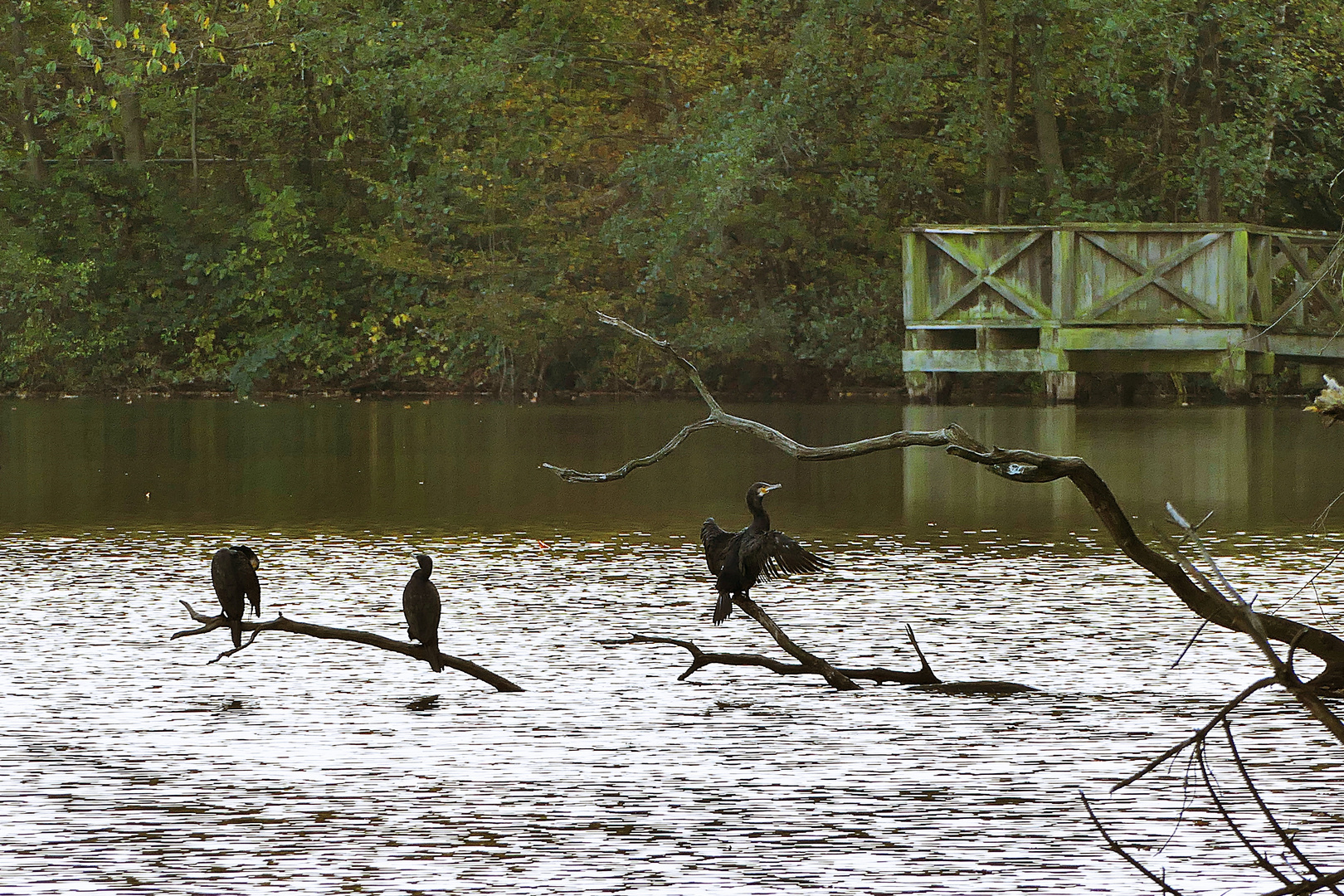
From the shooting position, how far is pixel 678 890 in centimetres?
547

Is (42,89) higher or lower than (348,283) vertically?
higher

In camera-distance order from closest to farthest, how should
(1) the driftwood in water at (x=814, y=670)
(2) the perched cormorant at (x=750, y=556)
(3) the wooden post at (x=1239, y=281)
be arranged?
(1) the driftwood in water at (x=814, y=670)
(2) the perched cormorant at (x=750, y=556)
(3) the wooden post at (x=1239, y=281)

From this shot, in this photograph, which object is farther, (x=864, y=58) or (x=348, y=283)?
(x=348, y=283)

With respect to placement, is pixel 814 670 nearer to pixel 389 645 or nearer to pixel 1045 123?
pixel 389 645

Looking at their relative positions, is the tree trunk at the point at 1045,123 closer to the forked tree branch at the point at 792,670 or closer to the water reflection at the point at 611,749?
the water reflection at the point at 611,749

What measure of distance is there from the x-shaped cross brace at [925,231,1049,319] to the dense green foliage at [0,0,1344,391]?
2186mm

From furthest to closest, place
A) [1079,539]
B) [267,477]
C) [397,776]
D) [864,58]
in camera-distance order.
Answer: [864,58]
[267,477]
[1079,539]
[397,776]

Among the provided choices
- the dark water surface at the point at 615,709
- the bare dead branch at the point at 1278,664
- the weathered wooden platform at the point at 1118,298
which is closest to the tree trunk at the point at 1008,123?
the weathered wooden platform at the point at 1118,298

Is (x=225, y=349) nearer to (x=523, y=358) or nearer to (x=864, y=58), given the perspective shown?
(x=523, y=358)

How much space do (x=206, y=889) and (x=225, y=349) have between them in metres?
36.3

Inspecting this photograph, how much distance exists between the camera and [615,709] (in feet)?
26.1

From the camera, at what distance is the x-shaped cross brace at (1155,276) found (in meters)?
29.8

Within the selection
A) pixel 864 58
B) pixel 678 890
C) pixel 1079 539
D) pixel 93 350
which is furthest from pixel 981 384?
pixel 678 890

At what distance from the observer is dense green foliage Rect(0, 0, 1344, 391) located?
32844 mm
